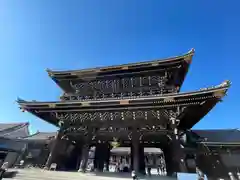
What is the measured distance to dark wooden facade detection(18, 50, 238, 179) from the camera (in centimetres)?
1047

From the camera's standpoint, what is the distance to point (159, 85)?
45.9 ft

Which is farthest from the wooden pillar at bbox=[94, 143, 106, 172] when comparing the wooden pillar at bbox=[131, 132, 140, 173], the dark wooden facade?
the wooden pillar at bbox=[131, 132, 140, 173]

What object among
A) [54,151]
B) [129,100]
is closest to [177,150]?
[129,100]

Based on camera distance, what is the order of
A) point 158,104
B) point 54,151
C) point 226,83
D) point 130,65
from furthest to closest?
1. point 130,65
2. point 54,151
3. point 158,104
4. point 226,83

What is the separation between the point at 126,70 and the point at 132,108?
4.90m

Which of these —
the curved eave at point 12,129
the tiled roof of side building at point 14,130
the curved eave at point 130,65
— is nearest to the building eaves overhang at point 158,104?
the curved eave at point 130,65

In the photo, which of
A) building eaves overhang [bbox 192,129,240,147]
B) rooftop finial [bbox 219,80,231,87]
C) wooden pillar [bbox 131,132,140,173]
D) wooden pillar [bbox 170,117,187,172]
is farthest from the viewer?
building eaves overhang [bbox 192,129,240,147]

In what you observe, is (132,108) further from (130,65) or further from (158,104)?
(130,65)

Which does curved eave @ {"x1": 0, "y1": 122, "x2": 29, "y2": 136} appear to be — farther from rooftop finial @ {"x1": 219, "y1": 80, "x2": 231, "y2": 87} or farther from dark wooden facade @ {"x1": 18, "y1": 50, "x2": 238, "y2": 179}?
rooftop finial @ {"x1": 219, "y1": 80, "x2": 231, "y2": 87}

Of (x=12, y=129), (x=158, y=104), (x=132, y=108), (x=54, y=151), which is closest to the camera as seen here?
(x=158, y=104)

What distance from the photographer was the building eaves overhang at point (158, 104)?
9571 mm

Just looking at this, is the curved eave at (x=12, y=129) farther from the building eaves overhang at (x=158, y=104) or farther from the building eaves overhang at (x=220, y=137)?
the building eaves overhang at (x=220, y=137)

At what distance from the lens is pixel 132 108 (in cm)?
1117

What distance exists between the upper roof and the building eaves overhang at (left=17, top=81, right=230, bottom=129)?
4.32 meters
